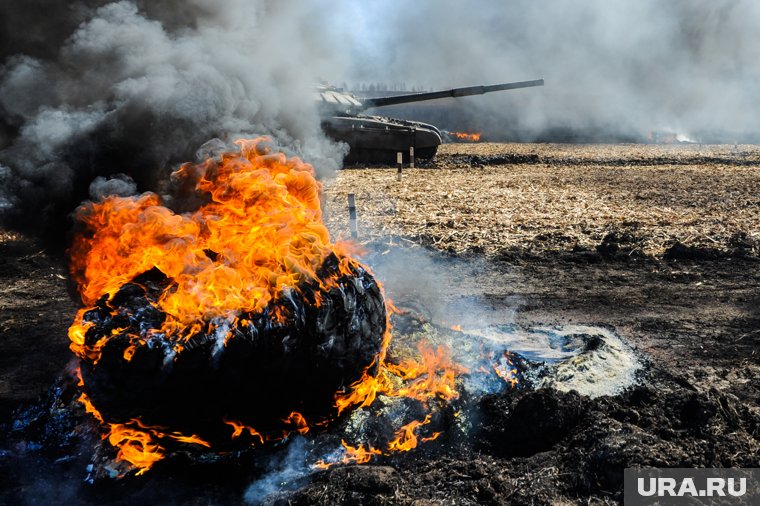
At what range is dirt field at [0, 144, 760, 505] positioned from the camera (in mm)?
4270

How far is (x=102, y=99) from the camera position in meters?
5.79

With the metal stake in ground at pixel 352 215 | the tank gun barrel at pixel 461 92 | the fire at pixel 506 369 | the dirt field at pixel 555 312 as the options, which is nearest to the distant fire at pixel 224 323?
the dirt field at pixel 555 312

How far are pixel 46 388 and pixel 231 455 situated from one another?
109 inches

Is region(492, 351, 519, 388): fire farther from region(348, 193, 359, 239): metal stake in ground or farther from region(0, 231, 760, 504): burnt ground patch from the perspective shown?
region(348, 193, 359, 239): metal stake in ground

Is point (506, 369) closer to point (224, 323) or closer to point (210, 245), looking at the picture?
point (224, 323)

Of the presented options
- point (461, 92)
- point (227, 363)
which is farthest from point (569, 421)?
point (461, 92)

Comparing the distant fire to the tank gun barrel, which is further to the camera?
the tank gun barrel

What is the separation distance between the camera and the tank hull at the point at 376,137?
21.6m

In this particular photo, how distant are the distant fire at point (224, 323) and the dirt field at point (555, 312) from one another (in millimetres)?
560

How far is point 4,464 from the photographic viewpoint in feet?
15.4

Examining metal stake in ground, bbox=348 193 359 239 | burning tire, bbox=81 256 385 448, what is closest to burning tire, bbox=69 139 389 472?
burning tire, bbox=81 256 385 448

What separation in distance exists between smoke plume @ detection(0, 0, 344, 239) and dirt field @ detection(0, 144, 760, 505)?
1.57 metres

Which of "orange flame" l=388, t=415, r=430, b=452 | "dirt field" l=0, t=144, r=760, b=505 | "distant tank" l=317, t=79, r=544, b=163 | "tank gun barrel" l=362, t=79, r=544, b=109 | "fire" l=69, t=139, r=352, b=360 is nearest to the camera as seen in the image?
"dirt field" l=0, t=144, r=760, b=505

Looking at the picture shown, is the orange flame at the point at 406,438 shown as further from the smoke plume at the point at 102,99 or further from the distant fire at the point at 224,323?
the smoke plume at the point at 102,99
